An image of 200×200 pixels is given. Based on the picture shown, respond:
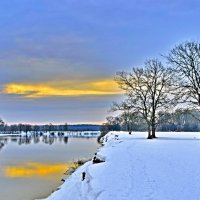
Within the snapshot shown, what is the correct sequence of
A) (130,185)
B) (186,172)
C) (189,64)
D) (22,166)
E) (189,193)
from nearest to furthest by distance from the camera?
(189,193)
(130,185)
(186,172)
(22,166)
(189,64)

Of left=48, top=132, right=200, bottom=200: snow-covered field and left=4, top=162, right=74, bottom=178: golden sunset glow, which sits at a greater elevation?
left=48, top=132, right=200, bottom=200: snow-covered field

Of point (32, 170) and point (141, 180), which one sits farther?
point (32, 170)

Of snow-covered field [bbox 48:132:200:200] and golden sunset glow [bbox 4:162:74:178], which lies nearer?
snow-covered field [bbox 48:132:200:200]

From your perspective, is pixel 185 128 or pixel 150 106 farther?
pixel 185 128

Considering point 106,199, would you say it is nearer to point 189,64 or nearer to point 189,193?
point 189,193

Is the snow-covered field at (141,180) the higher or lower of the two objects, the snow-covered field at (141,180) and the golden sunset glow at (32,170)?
the higher

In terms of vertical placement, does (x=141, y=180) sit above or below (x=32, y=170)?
above

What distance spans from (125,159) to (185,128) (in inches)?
5031

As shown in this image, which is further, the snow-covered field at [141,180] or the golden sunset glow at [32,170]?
the golden sunset glow at [32,170]

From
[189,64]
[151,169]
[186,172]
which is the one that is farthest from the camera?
[189,64]

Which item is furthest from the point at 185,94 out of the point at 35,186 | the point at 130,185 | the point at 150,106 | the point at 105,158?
the point at 130,185

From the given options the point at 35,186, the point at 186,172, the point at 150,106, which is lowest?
the point at 35,186

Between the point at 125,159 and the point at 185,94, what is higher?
the point at 185,94

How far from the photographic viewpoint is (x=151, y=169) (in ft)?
64.0
